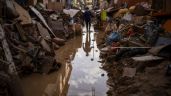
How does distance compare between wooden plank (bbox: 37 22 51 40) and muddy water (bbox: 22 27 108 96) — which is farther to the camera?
wooden plank (bbox: 37 22 51 40)

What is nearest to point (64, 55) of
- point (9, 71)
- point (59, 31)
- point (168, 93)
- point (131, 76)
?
point (59, 31)

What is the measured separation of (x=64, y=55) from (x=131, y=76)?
612cm

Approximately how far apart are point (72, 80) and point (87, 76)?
691mm

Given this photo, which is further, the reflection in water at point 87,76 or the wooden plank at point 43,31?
the wooden plank at point 43,31

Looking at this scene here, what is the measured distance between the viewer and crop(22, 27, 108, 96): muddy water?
901 cm

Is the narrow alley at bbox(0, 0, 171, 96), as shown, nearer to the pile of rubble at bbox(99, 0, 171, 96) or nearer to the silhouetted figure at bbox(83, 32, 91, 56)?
the pile of rubble at bbox(99, 0, 171, 96)

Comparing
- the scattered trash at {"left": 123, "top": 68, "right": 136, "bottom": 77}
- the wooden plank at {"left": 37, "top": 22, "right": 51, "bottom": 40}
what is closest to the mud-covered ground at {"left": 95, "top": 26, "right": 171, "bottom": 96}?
the scattered trash at {"left": 123, "top": 68, "right": 136, "bottom": 77}

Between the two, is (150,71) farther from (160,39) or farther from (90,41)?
(90,41)

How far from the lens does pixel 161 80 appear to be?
25.6ft

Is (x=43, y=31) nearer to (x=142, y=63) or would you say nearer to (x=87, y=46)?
(x=87, y=46)

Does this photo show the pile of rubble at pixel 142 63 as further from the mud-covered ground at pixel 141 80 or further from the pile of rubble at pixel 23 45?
the pile of rubble at pixel 23 45

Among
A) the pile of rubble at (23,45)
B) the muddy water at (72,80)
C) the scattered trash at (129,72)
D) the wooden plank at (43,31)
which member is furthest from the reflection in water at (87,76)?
the wooden plank at (43,31)

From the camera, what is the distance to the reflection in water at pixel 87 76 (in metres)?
9.02

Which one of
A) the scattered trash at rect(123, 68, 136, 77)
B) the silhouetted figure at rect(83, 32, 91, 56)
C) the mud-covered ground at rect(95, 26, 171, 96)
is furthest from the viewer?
the silhouetted figure at rect(83, 32, 91, 56)
